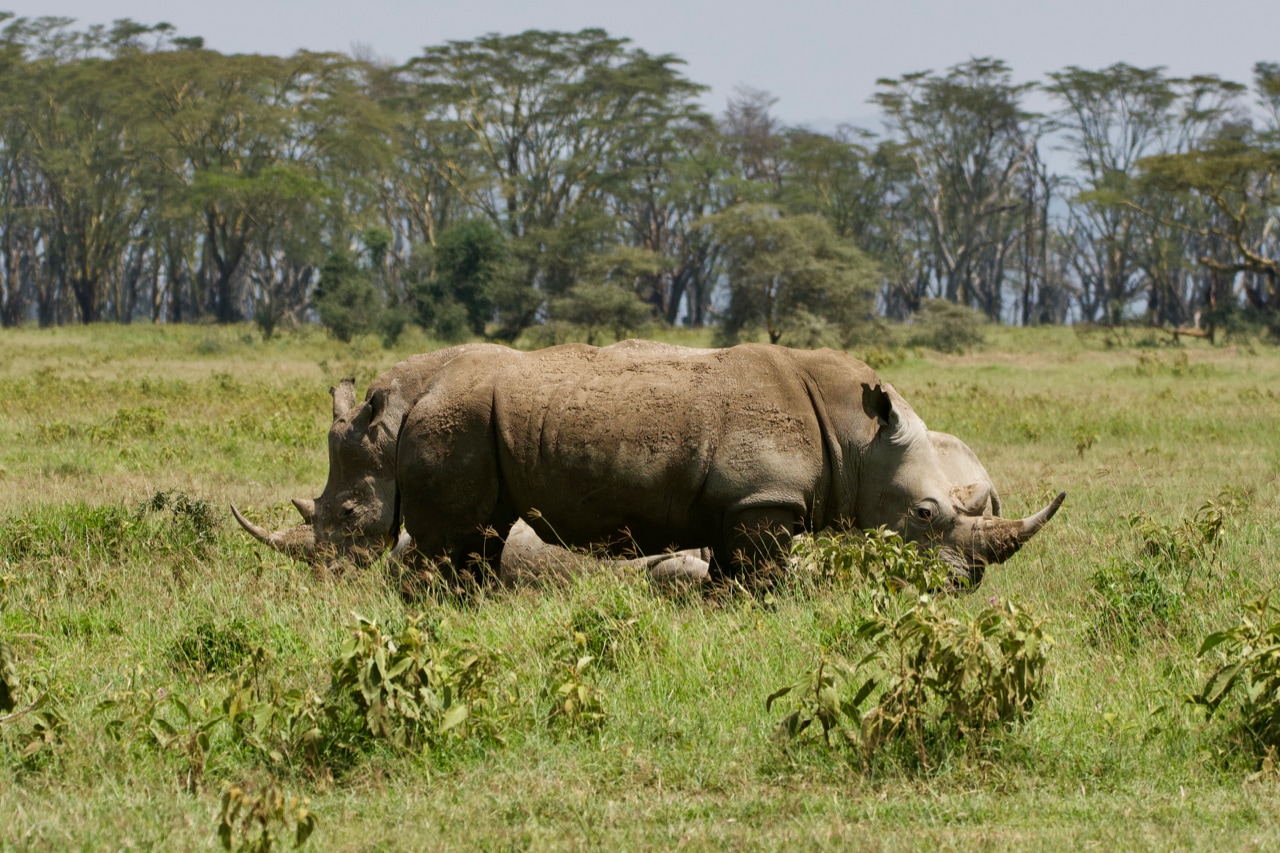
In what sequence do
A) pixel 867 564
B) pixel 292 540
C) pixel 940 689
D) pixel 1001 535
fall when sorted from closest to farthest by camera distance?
pixel 940 689 → pixel 867 564 → pixel 1001 535 → pixel 292 540

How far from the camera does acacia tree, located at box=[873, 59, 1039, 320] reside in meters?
60.0

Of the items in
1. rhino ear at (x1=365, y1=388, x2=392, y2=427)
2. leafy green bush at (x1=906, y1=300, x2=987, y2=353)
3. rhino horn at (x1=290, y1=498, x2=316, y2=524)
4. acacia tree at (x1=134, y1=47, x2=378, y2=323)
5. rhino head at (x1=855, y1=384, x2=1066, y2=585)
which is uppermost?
acacia tree at (x1=134, y1=47, x2=378, y2=323)

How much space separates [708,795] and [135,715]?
84.3 inches

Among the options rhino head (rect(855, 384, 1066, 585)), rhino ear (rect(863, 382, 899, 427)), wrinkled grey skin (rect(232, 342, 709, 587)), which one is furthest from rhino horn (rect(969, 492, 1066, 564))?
wrinkled grey skin (rect(232, 342, 709, 587))

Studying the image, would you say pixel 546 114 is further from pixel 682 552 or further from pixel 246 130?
pixel 682 552

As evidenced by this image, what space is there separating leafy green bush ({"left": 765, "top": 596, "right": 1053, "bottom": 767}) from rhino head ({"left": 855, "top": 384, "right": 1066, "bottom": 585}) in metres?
2.14

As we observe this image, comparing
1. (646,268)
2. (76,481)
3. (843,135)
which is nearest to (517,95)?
(646,268)

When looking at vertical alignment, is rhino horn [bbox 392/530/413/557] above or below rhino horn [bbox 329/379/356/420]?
below

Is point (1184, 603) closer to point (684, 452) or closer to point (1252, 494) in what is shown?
point (684, 452)

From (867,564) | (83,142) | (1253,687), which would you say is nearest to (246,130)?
(83,142)

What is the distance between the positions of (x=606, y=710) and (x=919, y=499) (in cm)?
264

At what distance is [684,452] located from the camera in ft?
23.1

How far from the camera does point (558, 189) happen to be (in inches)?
2210

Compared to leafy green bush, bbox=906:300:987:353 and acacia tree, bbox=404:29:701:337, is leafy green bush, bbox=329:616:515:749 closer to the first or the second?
leafy green bush, bbox=906:300:987:353
